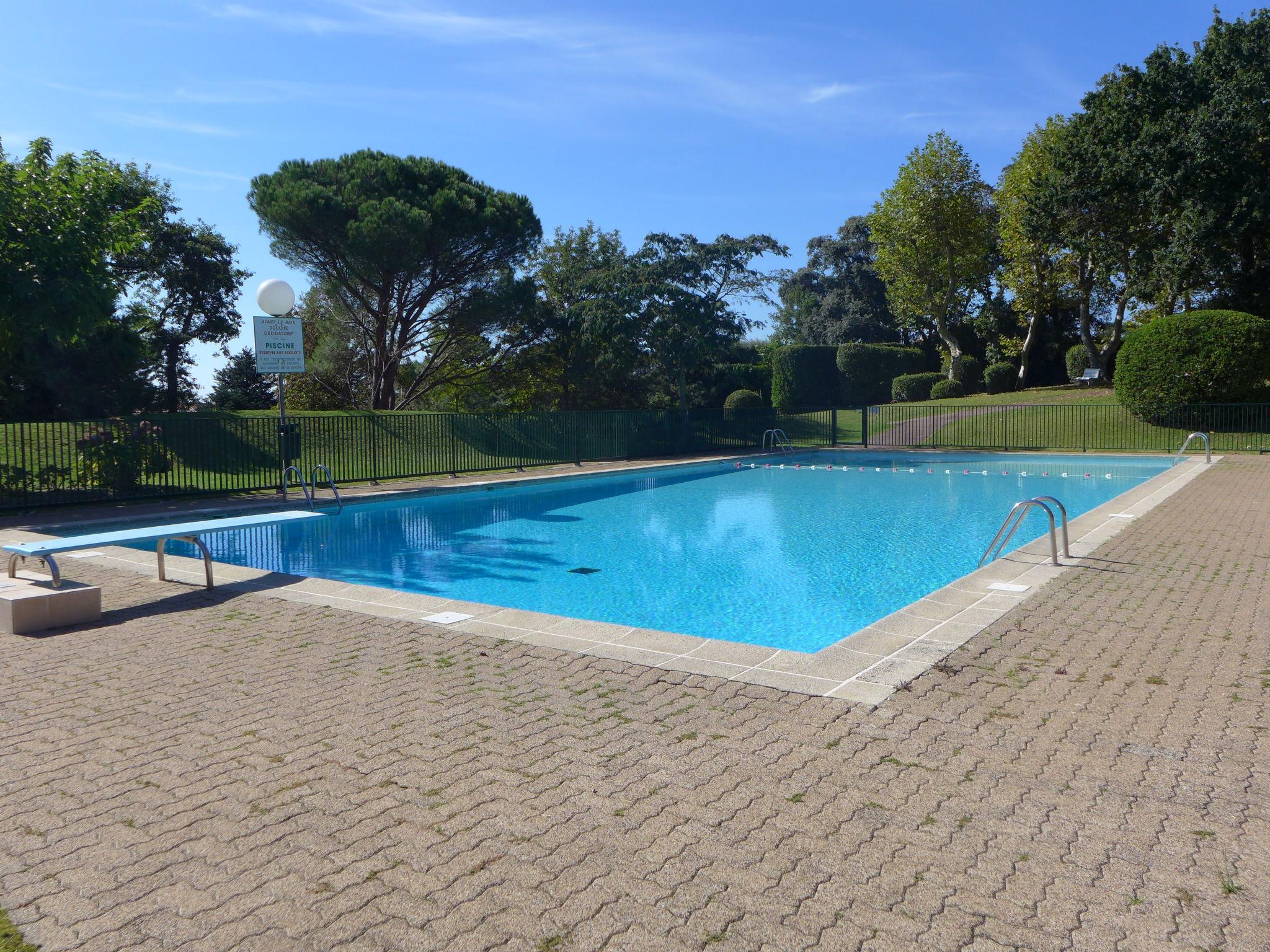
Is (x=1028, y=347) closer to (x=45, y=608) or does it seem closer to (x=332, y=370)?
(x=332, y=370)

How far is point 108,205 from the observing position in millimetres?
12266

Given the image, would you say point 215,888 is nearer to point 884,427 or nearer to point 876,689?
point 876,689

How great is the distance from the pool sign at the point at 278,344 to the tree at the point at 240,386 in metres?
16.6

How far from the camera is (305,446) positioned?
16.5 meters

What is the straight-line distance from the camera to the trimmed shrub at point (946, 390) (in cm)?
3391

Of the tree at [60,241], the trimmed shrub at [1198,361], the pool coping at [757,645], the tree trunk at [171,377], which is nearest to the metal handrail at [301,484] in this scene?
the tree at [60,241]

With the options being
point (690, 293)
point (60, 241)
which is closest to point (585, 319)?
point (690, 293)

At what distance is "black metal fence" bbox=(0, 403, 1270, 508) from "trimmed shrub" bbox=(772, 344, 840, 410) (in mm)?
4107

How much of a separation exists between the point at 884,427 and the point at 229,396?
2207 cm

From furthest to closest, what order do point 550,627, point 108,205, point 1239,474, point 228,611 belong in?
point 1239,474, point 108,205, point 228,611, point 550,627

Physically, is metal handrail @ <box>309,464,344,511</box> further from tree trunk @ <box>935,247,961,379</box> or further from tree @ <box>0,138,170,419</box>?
tree trunk @ <box>935,247,961,379</box>

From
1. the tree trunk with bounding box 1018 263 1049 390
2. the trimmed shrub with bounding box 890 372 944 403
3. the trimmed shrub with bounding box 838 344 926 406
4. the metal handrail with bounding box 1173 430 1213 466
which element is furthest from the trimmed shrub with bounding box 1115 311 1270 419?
the trimmed shrub with bounding box 838 344 926 406

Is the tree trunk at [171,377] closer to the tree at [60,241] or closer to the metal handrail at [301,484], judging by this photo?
the tree at [60,241]

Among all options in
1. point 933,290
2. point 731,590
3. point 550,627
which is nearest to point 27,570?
point 550,627
